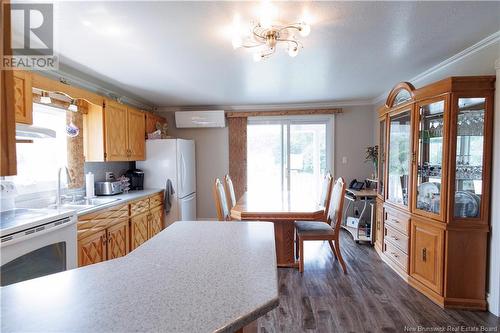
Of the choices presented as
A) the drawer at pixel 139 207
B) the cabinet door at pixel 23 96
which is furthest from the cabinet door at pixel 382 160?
the cabinet door at pixel 23 96

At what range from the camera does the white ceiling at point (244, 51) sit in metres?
1.62

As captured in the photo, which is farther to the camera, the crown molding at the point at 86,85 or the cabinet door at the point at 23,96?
the crown molding at the point at 86,85

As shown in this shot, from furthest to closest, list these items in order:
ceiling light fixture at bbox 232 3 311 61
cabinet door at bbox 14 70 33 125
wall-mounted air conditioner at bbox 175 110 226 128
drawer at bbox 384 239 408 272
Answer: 1. wall-mounted air conditioner at bbox 175 110 226 128
2. drawer at bbox 384 239 408 272
3. cabinet door at bbox 14 70 33 125
4. ceiling light fixture at bbox 232 3 311 61

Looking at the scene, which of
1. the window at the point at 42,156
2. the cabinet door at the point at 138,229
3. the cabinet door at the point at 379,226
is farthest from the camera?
the cabinet door at the point at 379,226

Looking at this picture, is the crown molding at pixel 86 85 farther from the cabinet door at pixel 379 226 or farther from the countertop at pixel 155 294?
the cabinet door at pixel 379 226

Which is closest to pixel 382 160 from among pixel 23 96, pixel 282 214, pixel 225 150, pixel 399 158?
pixel 399 158

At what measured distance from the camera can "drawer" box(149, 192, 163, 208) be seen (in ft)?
11.5

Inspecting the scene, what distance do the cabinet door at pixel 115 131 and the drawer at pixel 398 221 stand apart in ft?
11.5

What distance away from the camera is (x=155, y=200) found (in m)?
3.62

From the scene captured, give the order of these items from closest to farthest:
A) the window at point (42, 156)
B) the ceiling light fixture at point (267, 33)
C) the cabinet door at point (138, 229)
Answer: the ceiling light fixture at point (267, 33), the window at point (42, 156), the cabinet door at point (138, 229)

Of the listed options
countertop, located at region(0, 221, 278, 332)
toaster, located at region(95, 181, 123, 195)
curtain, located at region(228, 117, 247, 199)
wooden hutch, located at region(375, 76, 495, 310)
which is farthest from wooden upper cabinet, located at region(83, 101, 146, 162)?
wooden hutch, located at region(375, 76, 495, 310)

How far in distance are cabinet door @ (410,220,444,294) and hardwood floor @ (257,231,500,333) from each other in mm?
174

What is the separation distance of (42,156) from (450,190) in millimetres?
3926

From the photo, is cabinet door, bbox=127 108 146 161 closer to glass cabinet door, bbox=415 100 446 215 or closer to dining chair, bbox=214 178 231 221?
dining chair, bbox=214 178 231 221
